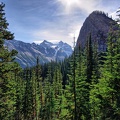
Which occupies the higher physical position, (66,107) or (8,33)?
(8,33)

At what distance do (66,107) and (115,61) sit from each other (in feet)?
33.0

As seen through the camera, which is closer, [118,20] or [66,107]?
[118,20]

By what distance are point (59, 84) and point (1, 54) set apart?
169 feet

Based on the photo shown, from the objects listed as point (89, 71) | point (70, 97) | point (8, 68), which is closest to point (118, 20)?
point (8, 68)

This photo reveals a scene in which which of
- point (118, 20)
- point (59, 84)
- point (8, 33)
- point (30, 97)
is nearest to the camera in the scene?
point (118, 20)

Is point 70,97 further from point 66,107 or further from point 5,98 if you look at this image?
point 5,98

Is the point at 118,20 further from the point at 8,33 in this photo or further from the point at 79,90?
the point at 79,90

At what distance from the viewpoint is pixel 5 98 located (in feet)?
73.1

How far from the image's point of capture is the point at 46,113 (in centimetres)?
6347

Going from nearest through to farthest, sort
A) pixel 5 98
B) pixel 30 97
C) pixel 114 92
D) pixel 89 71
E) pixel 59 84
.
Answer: pixel 5 98 → pixel 114 92 → pixel 89 71 → pixel 30 97 → pixel 59 84

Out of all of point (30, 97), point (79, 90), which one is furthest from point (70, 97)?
point (30, 97)

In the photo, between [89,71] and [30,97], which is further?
[30,97]

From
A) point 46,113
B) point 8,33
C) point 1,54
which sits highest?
point 8,33

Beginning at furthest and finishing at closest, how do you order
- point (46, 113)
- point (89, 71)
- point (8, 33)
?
point (46, 113)
point (89, 71)
point (8, 33)
